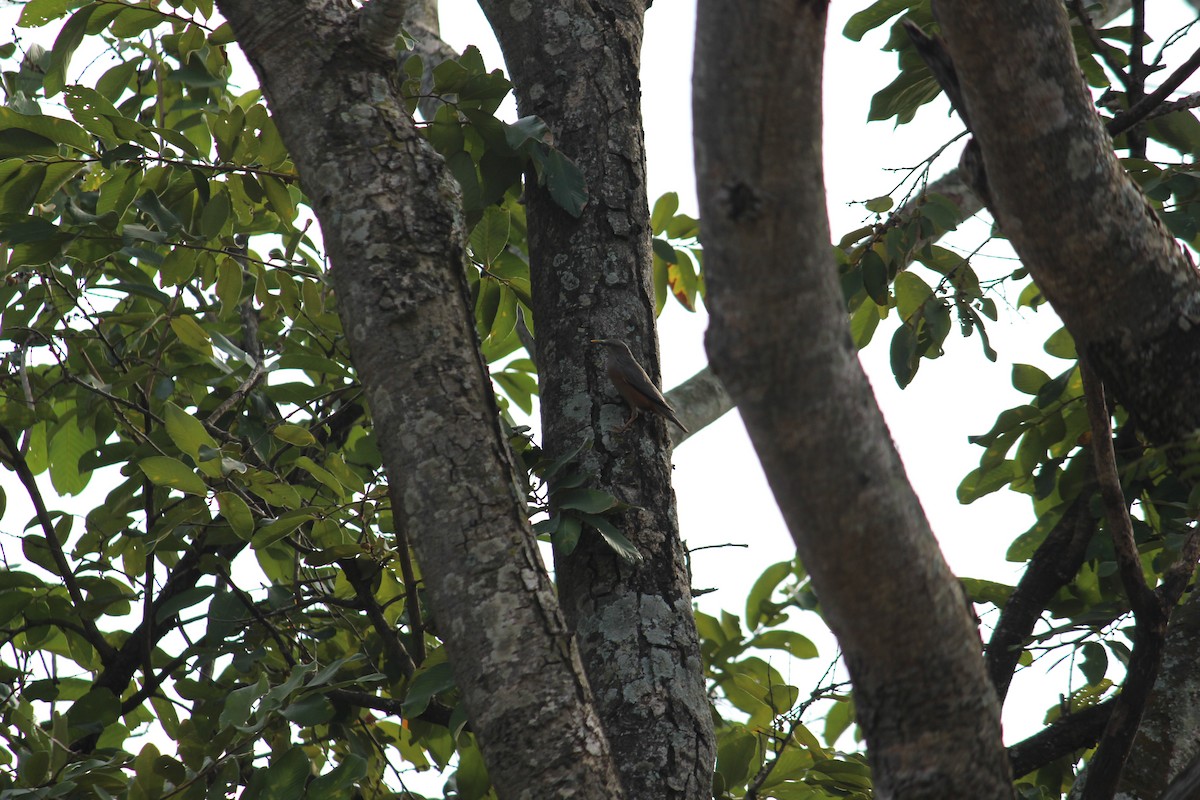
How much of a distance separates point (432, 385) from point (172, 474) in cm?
79

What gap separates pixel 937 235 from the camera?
9.07 ft

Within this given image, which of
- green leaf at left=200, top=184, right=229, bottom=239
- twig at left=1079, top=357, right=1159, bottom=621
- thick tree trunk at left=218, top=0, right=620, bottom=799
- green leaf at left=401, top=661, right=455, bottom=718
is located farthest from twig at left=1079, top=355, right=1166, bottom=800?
green leaf at left=200, top=184, right=229, bottom=239

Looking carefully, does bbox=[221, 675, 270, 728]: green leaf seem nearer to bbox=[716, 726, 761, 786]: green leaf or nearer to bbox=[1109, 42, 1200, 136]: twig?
bbox=[716, 726, 761, 786]: green leaf

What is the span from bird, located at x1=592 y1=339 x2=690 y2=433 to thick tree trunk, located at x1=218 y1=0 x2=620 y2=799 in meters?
0.50

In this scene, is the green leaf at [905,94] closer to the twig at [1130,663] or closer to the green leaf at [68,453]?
the twig at [1130,663]

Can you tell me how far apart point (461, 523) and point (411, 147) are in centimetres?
70

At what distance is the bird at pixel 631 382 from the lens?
2266mm

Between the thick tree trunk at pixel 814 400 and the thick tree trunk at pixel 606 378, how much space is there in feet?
2.37

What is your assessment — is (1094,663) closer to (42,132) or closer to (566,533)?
(566,533)

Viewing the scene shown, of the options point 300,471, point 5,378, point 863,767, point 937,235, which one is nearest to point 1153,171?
point 937,235

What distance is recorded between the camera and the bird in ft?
7.43

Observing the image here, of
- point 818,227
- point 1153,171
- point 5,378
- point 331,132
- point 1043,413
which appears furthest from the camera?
point 5,378

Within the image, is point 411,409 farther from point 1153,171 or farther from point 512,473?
point 1153,171

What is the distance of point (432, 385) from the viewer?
1775mm
